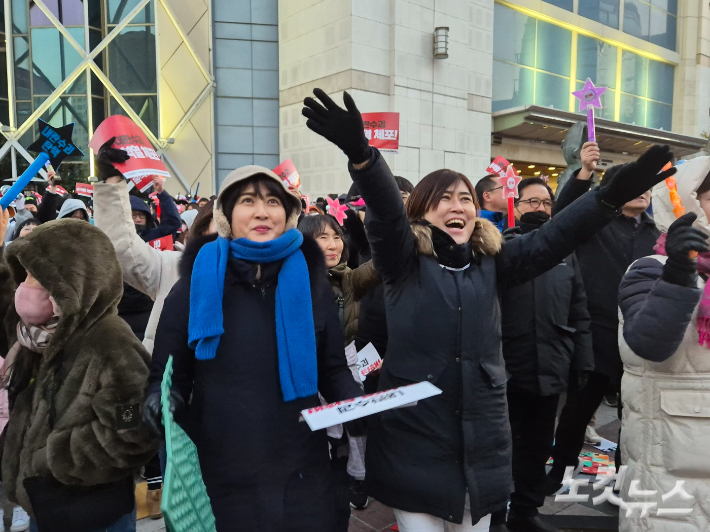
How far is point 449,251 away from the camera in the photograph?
2.16 meters

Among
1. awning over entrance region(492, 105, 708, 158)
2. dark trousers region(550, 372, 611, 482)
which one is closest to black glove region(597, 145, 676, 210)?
dark trousers region(550, 372, 611, 482)

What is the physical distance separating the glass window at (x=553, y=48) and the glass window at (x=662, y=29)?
4780 millimetres

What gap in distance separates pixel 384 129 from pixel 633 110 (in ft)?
50.7

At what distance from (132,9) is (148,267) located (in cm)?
1482

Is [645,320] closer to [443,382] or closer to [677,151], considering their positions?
[443,382]

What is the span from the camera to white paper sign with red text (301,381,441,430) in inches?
61.1

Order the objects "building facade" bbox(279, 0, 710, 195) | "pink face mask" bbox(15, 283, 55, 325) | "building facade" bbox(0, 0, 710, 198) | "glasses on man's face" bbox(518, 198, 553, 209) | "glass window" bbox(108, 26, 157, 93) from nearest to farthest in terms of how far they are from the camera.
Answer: "pink face mask" bbox(15, 283, 55, 325), "glasses on man's face" bbox(518, 198, 553, 209), "building facade" bbox(279, 0, 710, 195), "building facade" bbox(0, 0, 710, 198), "glass window" bbox(108, 26, 157, 93)

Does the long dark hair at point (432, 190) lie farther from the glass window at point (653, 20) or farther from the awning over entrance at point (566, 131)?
the glass window at point (653, 20)

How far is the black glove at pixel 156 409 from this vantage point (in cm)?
174

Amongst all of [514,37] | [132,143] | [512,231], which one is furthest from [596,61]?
[132,143]

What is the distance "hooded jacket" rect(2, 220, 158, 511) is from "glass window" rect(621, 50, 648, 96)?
2053cm

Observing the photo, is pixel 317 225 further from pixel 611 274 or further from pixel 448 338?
pixel 611 274

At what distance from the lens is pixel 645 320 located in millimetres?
1914

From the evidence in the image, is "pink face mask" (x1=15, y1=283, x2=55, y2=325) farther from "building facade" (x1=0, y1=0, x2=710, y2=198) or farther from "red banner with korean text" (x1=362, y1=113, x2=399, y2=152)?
"building facade" (x1=0, y1=0, x2=710, y2=198)
